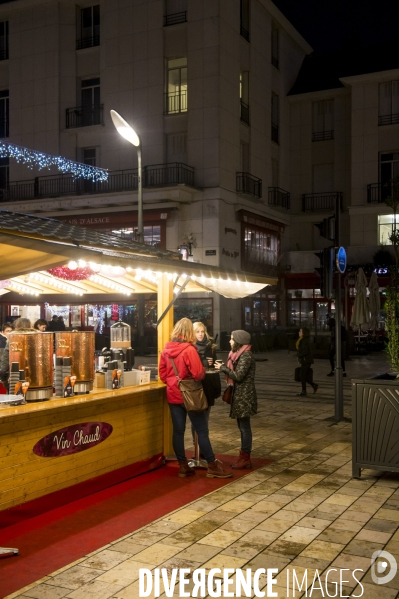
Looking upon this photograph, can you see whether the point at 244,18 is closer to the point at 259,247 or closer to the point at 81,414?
the point at 259,247

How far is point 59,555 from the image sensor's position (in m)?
5.15

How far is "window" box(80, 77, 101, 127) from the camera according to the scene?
→ 1228 inches

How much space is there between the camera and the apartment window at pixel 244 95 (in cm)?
3094

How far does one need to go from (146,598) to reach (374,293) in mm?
18976

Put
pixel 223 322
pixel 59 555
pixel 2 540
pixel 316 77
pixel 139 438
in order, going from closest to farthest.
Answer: pixel 59 555
pixel 2 540
pixel 139 438
pixel 223 322
pixel 316 77

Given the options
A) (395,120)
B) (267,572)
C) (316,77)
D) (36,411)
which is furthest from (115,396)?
(316,77)

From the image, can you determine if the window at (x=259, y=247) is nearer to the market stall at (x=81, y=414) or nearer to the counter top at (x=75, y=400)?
the market stall at (x=81, y=414)

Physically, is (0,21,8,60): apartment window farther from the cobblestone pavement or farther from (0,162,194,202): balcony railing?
the cobblestone pavement

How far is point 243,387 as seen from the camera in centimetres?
781

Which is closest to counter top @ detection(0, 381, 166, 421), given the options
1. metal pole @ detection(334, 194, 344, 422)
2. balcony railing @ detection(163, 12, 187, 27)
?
metal pole @ detection(334, 194, 344, 422)

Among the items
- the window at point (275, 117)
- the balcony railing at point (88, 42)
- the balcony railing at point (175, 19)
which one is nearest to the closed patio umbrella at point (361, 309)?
the balcony railing at point (175, 19)

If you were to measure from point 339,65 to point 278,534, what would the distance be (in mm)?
35803

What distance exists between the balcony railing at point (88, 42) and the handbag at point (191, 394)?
1090 inches

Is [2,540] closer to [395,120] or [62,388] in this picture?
[62,388]
